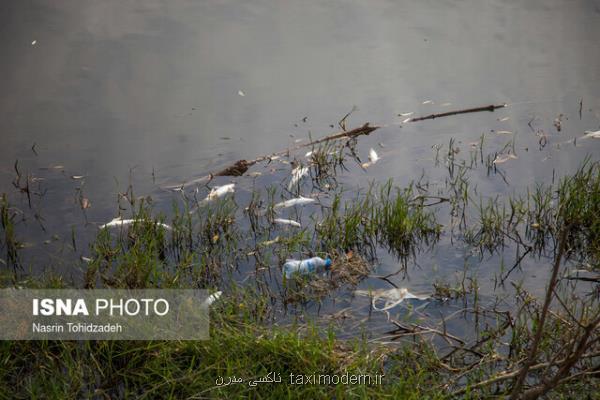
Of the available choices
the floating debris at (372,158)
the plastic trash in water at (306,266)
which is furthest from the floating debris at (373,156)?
the plastic trash in water at (306,266)

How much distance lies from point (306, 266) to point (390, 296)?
1.67 feet

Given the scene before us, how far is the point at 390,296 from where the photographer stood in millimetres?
3871

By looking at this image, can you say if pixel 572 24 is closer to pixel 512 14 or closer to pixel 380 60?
pixel 512 14

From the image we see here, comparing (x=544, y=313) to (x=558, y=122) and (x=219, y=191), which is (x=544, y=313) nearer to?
(x=219, y=191)

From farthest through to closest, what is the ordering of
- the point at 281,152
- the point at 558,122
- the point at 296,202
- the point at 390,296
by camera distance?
the point at 558,122 < the point at 281,152 < the point at 296,202 < the point at 390,296

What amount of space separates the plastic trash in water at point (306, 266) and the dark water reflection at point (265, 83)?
0.67 meters

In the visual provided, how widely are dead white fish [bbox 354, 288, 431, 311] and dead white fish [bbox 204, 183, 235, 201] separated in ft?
5.06

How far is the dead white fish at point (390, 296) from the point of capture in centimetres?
380

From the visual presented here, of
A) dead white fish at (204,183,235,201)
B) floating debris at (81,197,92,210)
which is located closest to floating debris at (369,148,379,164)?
dead white fish at (204,183,235,201)

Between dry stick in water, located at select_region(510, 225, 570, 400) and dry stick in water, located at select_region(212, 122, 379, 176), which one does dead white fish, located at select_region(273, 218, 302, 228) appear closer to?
dry stick in water, located at select_region(212, 122, 379, 176)

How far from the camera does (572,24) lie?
28.5ft

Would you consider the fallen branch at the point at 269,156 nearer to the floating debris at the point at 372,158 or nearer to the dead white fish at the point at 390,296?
the floating debris at the point at 372,158

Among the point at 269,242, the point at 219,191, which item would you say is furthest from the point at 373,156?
the point at 269,242

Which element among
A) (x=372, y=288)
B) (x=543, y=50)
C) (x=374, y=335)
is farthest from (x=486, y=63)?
(x=374, y=335)
